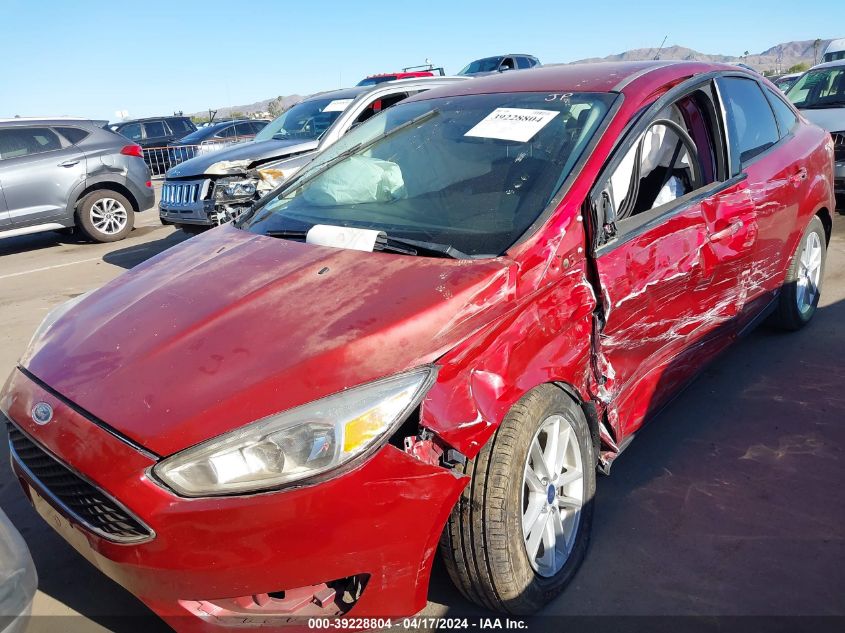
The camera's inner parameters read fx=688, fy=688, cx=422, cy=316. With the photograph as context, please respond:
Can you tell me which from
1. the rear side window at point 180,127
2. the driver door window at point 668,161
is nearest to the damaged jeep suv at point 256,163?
the driver door window at point 668,161

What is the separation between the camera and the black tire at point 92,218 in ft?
29.7

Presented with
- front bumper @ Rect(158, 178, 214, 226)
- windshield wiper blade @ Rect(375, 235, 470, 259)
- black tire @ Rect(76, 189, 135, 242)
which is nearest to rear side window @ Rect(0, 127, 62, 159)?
black tire @ Rect(76, 189, 135, 242)

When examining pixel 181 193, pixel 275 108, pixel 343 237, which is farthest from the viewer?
pixel 275 108

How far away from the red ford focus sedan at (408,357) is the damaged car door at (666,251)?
0.01m

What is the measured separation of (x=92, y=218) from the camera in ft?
30.0

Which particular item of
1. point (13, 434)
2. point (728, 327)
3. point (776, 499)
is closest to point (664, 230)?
point (728, 327)

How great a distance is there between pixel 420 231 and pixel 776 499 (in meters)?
1.84

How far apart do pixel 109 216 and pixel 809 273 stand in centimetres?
840

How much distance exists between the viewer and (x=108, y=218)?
9.32 metres

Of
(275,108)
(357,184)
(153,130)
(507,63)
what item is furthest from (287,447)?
(275,108)

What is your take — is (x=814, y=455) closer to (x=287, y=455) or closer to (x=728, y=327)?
(x=728, y=327)

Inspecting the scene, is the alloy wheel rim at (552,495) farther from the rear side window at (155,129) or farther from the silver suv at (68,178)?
the rear side window at (155,129)

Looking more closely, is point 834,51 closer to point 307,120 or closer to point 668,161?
point 307,120

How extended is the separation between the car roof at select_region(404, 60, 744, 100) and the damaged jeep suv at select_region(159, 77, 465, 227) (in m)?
3.47
